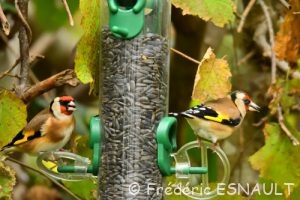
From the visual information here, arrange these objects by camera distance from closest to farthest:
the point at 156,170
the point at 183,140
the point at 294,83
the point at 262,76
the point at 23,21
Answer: the point at 156,170 < the point at 23,21 < the point at 294,83 < the point at 183,140 < the point at 262,76

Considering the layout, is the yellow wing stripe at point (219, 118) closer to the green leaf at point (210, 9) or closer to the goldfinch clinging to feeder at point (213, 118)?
the goldfinch clinging to feeder at point (213, 118)

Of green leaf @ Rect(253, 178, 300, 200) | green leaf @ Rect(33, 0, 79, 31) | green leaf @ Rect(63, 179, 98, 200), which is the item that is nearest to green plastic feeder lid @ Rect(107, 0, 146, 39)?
green leaf @ Rect(63, 179, 98, 200)

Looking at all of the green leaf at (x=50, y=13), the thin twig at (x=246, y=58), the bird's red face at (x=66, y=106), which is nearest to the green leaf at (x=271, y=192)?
the thin twig at (x=246, y=58)

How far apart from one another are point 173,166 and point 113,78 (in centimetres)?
22

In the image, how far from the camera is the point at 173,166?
253 centimetres

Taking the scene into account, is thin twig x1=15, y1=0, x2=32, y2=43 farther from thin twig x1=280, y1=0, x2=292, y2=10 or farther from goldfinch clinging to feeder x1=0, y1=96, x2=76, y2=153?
thin twig x1=280, y1=0, x2=292, y2=10

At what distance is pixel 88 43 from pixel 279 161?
0.66 metres

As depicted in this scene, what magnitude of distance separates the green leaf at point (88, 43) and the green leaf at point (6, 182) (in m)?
0.29

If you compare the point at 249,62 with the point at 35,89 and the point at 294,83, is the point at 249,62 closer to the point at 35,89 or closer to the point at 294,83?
the point at 294,83

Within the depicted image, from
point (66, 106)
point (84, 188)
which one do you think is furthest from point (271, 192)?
point (66, 106)

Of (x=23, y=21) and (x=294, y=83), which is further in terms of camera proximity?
(x=294, y=83)

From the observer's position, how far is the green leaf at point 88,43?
2.40 m

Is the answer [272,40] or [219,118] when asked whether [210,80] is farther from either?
[272,40]

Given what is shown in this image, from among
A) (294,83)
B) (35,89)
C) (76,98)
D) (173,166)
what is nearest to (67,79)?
(35,89)
